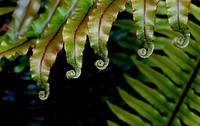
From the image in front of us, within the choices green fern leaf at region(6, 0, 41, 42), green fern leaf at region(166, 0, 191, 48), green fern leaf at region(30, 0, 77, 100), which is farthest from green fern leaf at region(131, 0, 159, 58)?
green fern leaf at region(6, 0, 41, 42)

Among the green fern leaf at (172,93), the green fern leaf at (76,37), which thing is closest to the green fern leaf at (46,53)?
the green fern leaf at (76,37)

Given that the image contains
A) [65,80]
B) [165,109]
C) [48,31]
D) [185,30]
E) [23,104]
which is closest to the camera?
[185,30]

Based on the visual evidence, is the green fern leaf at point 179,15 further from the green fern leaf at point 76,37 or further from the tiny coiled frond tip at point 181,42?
the green fern leaf at point 76,37

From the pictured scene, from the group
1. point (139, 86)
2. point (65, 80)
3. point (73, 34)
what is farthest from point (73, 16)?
point (65, 80)

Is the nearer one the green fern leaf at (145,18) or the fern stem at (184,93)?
the green fern leaf at (145,18)

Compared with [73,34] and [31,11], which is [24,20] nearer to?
[31,11]

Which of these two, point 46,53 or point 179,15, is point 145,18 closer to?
point 179,15

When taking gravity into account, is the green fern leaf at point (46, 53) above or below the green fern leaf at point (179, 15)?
below
